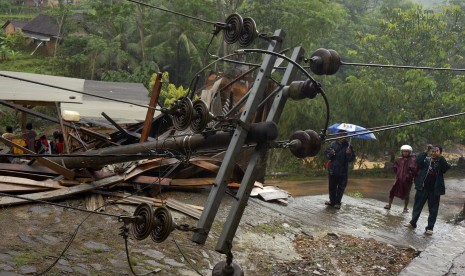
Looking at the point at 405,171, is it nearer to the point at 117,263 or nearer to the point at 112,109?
the point at 117,263

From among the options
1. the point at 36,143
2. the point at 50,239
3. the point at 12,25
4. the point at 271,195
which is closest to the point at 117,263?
the point at 50,239

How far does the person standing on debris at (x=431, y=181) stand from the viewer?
10.0 meters

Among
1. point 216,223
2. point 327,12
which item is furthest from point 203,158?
point 327,12

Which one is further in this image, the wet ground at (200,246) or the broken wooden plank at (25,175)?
the broken wooden plank at (25,175)

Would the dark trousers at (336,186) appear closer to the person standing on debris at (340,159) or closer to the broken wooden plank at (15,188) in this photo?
the person standing on debris at (340,159)

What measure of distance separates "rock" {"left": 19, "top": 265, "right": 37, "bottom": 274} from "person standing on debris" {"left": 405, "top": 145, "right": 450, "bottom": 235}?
736 cm

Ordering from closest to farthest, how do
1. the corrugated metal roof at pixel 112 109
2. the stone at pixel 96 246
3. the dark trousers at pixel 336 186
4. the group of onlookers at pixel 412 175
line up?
1. the stone at pixel 96 246
2. the group of onlookers at pixel 412 175
3. the dark trousers at pixel 336 186
4. the corrugated metal roof at pixel 112 109

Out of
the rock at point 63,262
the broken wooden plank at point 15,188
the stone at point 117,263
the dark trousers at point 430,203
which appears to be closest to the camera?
the rock at point 63,262

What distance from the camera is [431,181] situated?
1022cm

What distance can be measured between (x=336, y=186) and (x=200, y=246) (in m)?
4.63

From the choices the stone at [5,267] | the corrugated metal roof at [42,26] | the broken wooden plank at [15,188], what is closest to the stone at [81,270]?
the stone at [5,267]

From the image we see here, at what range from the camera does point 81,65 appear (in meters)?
35.6

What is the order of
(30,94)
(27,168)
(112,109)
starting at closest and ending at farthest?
(27,168) < (30,94) < (112,109)

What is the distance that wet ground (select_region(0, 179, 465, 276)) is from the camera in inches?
276
